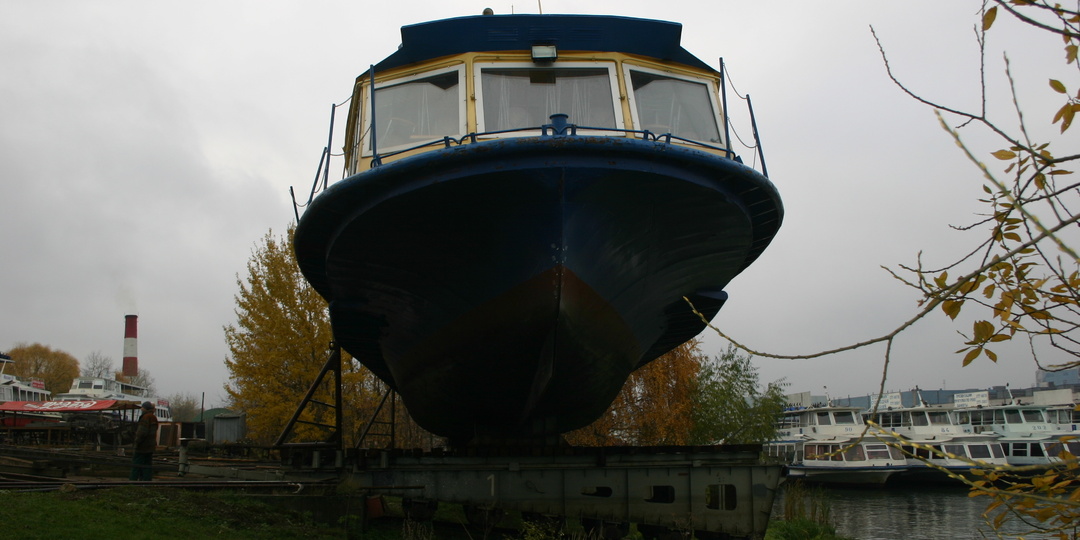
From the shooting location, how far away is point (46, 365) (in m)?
73.1

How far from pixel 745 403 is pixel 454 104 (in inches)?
836

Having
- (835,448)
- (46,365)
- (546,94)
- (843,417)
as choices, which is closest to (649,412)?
(835,448)

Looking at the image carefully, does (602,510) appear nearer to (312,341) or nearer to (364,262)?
(364,262)

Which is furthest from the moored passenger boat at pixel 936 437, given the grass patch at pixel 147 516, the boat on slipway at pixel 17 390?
the boat on slipway at pixel 17 390

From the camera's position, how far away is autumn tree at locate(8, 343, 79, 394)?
2753 inches

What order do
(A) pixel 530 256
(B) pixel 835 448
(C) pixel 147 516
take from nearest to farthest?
(C) pixel 147 516 < (A) pixel 530 256 < (B) pixel 835 448

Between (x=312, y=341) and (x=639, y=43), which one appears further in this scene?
(x=312, y=341)

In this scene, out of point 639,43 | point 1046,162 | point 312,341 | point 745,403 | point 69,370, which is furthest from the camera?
point 69,370

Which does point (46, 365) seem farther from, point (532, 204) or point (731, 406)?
point (532, 204)

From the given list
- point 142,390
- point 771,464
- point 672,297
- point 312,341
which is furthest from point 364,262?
point 142,390

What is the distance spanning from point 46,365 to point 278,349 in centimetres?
6895

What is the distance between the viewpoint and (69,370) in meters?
73.2

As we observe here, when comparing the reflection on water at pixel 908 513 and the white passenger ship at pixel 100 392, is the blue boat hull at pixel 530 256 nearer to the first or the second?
the reflection on water at pixel 908 513

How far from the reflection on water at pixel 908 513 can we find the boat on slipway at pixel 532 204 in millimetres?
9525
